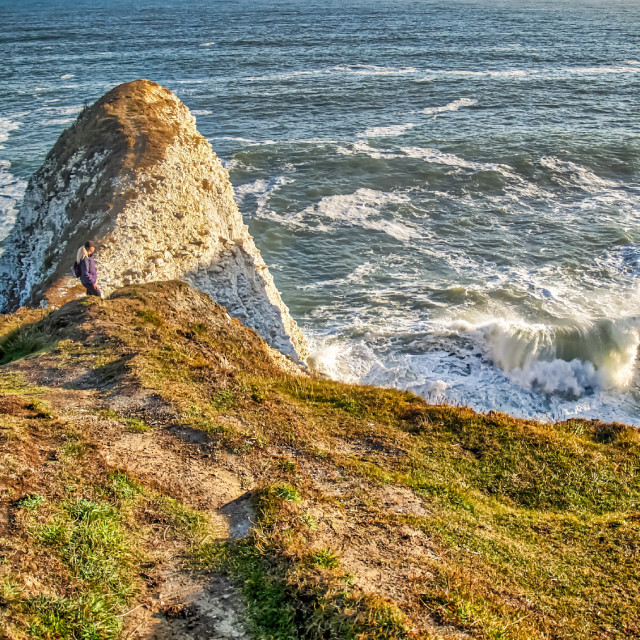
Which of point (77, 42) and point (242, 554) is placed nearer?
point (242, 554)

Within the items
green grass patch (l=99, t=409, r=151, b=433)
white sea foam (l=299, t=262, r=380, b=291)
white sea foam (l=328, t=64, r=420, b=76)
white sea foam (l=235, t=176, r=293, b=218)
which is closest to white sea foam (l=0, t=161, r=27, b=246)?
white sea foam (l=235, t=176, r=293, b=218)

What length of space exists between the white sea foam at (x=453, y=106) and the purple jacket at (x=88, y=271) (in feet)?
150

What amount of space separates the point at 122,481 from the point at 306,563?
3.54 metres

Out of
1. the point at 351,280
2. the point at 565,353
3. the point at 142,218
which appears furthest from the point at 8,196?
the point at 565,353

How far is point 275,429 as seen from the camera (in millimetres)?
12820

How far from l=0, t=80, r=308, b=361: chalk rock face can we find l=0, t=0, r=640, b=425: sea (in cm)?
471

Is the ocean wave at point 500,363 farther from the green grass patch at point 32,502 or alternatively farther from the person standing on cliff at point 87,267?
the green grass patch at point 32,502

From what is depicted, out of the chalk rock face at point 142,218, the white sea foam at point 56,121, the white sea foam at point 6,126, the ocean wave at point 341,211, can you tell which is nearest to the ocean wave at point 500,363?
the chalk rock face at point 142,218

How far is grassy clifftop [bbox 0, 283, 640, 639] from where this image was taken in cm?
769

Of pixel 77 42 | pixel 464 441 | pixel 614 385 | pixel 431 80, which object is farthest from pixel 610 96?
pixel 77 42

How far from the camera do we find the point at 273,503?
963 cm

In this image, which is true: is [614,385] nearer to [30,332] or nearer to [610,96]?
[30,332]

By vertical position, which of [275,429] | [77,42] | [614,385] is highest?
[77,42]

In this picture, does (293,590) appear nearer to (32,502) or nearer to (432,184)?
(32,502)
